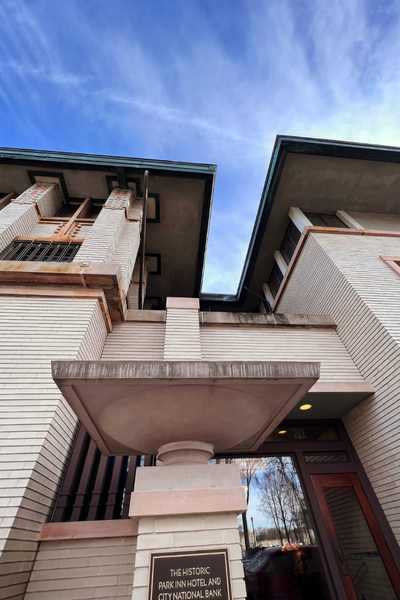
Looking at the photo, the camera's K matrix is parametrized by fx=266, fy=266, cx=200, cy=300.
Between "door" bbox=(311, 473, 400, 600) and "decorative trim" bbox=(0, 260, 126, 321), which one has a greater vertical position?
"decorative trim" bbox=(0, 260, 126, 321)

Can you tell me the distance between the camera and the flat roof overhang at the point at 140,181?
921 centimetres

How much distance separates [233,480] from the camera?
2566mm

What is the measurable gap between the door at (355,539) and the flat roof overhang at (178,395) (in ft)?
13.2

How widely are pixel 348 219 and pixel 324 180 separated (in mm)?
1639

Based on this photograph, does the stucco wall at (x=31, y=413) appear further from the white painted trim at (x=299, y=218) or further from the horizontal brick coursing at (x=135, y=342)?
the white painted trim at (x=299, y=218)

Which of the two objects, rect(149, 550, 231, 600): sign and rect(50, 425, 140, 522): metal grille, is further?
rect(50, 425, 140, 522): metal grille

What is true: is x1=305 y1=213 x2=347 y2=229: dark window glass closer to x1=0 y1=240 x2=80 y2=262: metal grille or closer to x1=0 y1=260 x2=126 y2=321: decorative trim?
x1=0 y1=260 x2=126 y2=321: decorative trim

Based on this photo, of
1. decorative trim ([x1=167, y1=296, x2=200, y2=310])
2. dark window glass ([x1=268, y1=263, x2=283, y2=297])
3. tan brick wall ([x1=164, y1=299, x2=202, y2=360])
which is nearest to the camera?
tan brick wall ([x1=164, y1=299, x2=202, y2=360])

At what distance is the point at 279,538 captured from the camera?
17.5 feet

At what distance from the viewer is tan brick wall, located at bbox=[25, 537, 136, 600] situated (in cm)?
311

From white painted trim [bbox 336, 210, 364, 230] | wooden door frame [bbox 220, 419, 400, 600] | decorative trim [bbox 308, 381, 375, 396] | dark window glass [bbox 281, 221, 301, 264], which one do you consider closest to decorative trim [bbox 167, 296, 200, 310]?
decorative trim [bbox 308, 381, 375, 396]

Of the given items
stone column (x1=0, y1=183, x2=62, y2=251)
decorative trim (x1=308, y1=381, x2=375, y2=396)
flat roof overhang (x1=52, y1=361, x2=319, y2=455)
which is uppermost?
stone column (x1=0, y1=183, x2=62, y2=251)

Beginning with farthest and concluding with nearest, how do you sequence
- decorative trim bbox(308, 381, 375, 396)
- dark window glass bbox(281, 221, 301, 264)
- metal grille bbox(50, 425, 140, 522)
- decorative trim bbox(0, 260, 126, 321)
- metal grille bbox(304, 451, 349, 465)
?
dark window glass bbox(281, 221, 301, 264)
metal grille bbox(304, 451, 349, 465)
decorative trim bbox(308, 381, 375, 396)
decorative trim bbox(0, 260, 126, 321)
metal grille bbox(50, 425, 140, 522)

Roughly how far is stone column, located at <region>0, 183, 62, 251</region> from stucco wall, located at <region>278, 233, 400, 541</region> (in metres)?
8.56
